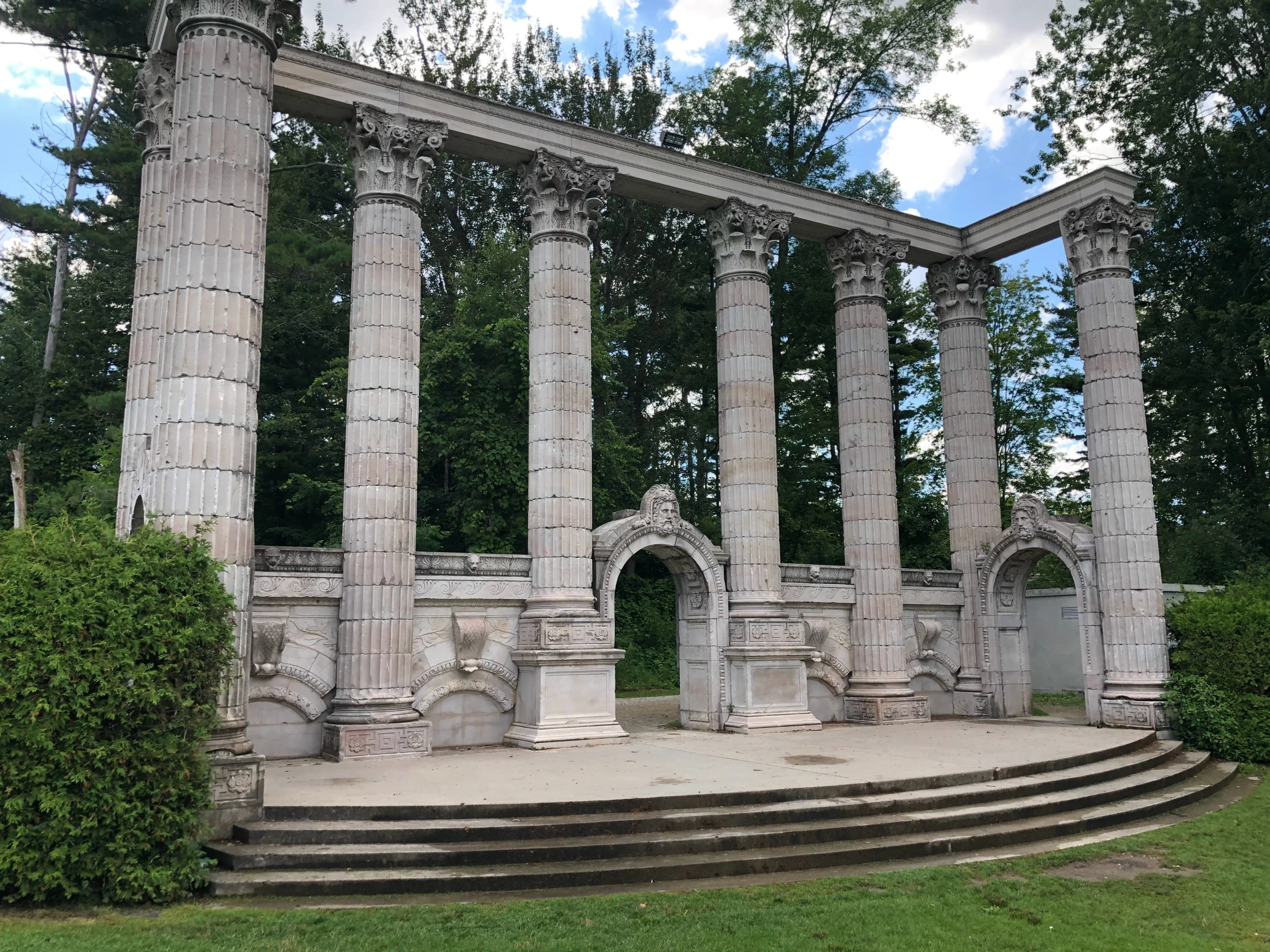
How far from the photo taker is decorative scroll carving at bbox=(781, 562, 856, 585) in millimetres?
18578

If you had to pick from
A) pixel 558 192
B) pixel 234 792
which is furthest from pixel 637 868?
pixel 558 192

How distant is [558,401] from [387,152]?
4.77 metres

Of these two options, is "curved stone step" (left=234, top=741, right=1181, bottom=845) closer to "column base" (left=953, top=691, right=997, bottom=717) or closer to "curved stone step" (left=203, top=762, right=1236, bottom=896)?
"curved stone step" (left=203, top=762, right=1236, bottom=896)

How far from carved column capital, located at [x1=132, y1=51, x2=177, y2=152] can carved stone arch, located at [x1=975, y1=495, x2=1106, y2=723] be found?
1653 cm

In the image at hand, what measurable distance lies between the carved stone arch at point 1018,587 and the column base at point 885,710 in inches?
83.0

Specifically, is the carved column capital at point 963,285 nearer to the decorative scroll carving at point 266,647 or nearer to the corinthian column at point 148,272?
the decorative scroll carving at point 266,647

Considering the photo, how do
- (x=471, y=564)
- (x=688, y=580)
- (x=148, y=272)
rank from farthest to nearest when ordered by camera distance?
(x=688, y=580)
(x=471, y=564)
(x=148, y=272)

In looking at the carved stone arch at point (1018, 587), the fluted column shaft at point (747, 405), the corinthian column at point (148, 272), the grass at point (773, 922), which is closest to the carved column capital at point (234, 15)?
the corinthian column at point (148, 272)

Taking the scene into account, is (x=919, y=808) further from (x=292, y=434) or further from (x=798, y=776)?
(x=292, y=434)

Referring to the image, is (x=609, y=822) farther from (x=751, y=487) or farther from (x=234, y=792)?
Answer: (x=751, y=487)

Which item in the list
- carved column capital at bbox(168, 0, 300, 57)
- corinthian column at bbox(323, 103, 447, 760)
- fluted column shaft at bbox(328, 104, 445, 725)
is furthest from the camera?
fluted column shaft at bbox(328, 104, 445, 725)

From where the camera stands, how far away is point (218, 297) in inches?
432

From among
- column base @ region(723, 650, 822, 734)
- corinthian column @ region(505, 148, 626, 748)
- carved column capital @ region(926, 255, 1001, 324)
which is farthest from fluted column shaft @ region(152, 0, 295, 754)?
carved column capital @ region(926, 255, 1001, 324)

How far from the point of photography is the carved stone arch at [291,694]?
44.5ft
